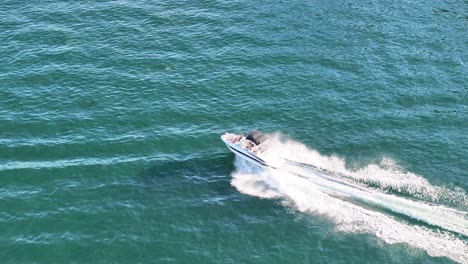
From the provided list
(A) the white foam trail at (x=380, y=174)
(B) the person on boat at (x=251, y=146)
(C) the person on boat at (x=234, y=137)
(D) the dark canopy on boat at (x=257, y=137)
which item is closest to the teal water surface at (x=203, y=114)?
(A) the white foam trail at (x=380, y=174)

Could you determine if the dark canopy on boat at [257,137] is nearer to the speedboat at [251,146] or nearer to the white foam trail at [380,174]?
the speedboat at [251,146]

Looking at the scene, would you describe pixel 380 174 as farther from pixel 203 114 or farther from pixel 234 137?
pixel 203 114

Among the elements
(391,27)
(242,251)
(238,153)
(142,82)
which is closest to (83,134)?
(142,82)

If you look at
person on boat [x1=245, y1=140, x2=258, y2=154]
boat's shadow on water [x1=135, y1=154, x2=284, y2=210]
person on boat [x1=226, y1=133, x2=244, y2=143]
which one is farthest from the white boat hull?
boat's shadow on water [x1=135, y1=154, x2=284, y2=210]

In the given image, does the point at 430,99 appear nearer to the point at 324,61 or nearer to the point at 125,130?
the point at 324,61

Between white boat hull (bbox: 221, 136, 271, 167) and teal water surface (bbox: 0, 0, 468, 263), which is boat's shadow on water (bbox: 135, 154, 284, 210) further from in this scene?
white boat hull (bbox: 221, 136, 271, 167)

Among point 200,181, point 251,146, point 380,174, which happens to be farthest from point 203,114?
point 380,174
